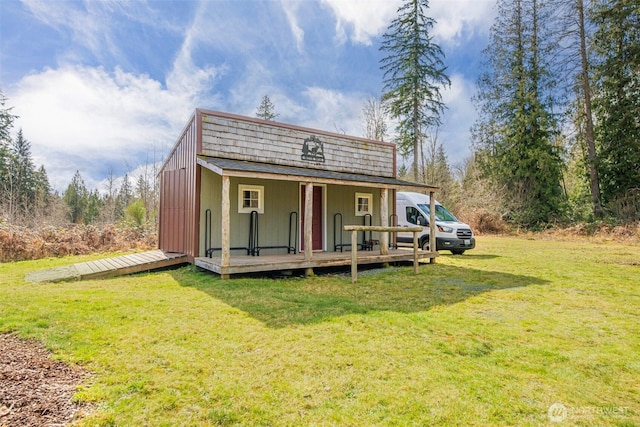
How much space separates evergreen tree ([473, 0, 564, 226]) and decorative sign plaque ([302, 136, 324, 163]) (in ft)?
56.4

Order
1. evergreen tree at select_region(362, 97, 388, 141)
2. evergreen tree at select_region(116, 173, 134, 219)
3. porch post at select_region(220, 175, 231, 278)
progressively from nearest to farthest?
porch post at select_region(220, 175, 231, 278)
evergreen tree at select_region(362, 97, 388, 141)
evergreen tree at select_region(116, 173, 134, 219)

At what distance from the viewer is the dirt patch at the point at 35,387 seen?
2.10 metres

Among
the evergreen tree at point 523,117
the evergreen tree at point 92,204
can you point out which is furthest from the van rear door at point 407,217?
the evergreen tree at point 92,204

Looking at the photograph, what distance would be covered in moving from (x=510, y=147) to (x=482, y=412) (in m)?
24.4

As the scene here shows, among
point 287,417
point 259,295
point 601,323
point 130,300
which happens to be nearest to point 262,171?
point 259,295

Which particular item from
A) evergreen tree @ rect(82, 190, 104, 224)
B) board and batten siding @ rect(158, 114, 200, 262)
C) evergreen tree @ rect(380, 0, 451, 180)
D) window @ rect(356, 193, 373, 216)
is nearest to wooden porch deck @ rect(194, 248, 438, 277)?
board and batten siding @ rect(158, 114, 200, 262)

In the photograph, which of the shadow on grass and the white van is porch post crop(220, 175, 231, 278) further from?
the white van

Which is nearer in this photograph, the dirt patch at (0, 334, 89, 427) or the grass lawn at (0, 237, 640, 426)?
the dirt patch at (0, 334, 89, 427)

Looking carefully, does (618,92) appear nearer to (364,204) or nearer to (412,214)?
(412,214)

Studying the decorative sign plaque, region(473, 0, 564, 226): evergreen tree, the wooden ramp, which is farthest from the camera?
region(473, 0, 564, 226): evergreen tree

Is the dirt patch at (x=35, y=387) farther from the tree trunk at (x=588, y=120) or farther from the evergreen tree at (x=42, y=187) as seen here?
the evergreen tree at (x=42, y=187)

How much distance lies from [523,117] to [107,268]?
24.4 m

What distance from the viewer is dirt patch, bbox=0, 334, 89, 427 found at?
2.10m

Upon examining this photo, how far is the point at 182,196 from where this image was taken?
30.2 ft
